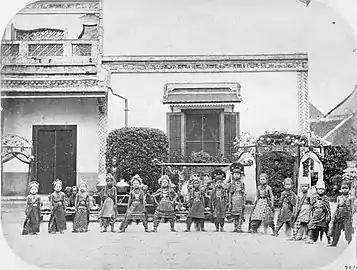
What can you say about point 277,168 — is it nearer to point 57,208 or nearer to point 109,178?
point 109,178

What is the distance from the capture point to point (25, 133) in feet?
19.0

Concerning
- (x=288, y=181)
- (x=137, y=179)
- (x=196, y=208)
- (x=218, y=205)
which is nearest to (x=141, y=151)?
(x=137, y=179)

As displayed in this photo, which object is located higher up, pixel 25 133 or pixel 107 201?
pixel 25 133

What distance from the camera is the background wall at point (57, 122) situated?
5.77 m

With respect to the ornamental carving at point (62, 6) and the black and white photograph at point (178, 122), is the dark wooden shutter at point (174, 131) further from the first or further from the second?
the ornamental carving at point (62, 6)

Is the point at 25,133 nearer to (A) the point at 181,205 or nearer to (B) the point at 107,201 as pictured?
(B) the point at 107,201

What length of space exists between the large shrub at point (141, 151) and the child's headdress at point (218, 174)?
0.39 meters

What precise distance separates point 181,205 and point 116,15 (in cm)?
154

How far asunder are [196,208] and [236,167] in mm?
440

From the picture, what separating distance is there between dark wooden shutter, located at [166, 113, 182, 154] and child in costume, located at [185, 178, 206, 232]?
0.29 meters

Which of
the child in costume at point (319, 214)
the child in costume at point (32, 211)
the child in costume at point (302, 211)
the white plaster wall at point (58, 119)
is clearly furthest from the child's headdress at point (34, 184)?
the child in costume at point (319, 214)

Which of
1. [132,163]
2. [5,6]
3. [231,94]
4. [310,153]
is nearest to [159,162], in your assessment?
[132,163]

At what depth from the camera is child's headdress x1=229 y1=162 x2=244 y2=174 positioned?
5.80 metres

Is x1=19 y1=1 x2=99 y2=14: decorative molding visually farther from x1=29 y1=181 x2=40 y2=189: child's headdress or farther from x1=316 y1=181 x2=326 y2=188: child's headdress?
x1=316 y1=181 x2=326 y2=188: child's headdress
